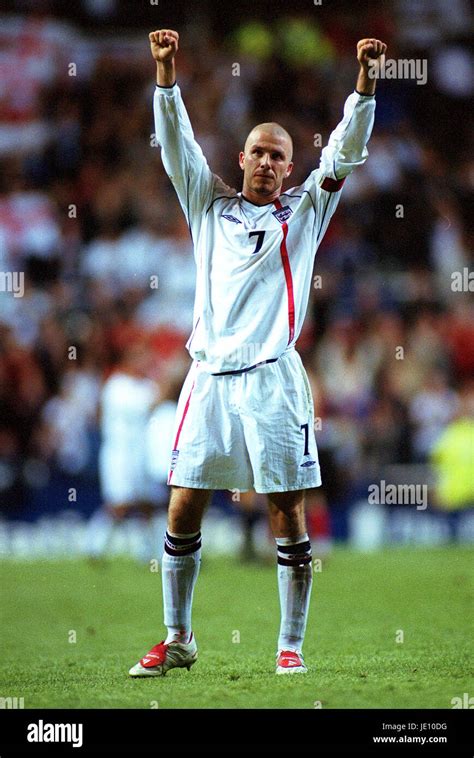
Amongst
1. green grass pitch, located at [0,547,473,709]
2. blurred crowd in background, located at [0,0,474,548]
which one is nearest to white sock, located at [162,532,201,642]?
green grass pitch, located at [0,547,473,709]

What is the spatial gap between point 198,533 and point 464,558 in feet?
19.6

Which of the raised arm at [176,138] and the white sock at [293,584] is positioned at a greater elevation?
the raised arm at [176,138]

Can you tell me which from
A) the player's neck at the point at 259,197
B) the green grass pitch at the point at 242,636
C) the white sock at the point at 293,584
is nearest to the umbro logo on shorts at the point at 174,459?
the white sock at the point at 293,584

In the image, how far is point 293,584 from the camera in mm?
5164

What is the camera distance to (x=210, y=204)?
5.33m

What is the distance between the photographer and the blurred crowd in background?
1217 centimetres

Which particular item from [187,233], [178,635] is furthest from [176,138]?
[187,233]

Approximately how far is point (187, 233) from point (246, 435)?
331 inches

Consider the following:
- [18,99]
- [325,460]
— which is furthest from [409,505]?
[18,99]

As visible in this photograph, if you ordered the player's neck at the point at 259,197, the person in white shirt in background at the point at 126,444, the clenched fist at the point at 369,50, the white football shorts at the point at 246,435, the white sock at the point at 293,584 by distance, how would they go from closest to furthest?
the clenched fist at the point at 369,50 < the white football shorts at the point at 246,435 < the white sock at the point at 293,584 < the player's neck at the point at 259,197 < the person in white shirt in background at the point at 126,444

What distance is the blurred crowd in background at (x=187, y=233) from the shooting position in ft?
39.9

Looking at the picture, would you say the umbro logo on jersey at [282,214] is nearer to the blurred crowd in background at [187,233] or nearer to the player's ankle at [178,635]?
the player's ankle at [178,635]

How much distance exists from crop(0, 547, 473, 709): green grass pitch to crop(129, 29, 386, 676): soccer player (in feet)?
1.05

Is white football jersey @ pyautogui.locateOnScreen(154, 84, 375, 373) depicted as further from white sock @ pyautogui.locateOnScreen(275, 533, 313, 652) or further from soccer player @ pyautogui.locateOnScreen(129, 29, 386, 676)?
white sock @ pyautogui.locateOnScreen(275, 533, 313, 652)
